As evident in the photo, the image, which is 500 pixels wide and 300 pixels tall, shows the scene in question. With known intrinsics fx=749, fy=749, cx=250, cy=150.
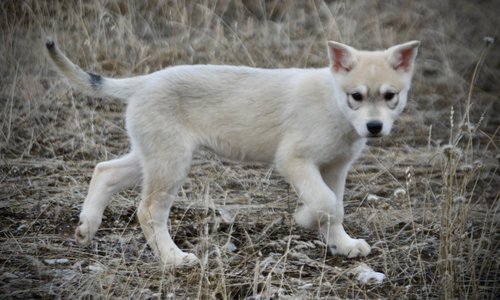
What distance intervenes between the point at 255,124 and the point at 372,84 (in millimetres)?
856

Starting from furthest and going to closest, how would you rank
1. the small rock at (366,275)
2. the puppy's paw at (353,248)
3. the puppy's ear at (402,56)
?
the puppy's paw at (353,248) < the puppy's ear at (402,56) < the small rock at (366,275)

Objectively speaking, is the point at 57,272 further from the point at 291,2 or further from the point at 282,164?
the point at 291,2

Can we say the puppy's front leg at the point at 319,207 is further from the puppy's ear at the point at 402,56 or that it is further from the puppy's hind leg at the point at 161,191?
the puppy's ear at the point at 402,56

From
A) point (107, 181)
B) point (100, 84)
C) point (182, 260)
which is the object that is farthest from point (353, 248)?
point (100, 84)

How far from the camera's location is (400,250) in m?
4.41

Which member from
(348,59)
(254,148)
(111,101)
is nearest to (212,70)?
(254,148)

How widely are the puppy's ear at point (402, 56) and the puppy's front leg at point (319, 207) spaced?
77 centimetres

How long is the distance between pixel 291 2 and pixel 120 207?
5.28 metres

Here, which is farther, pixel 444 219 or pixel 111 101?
pixel 111 101

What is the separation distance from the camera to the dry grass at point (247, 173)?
390 cm

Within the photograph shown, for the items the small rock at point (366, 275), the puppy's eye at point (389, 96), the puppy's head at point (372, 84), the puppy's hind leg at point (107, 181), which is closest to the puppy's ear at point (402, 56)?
the puppy's head at point (372, 84)

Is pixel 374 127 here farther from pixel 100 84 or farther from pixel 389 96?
pixel 100 84

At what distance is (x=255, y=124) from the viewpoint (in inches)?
187

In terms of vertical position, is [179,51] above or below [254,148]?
below
